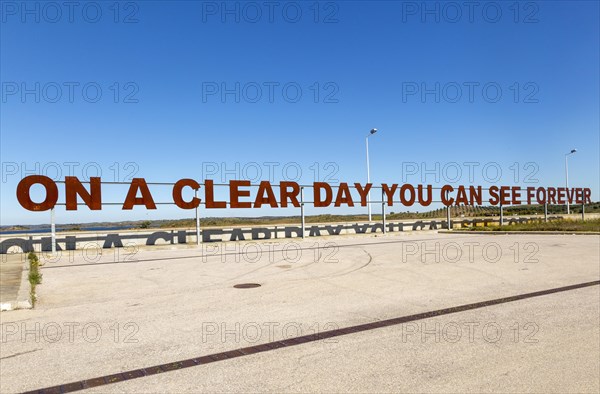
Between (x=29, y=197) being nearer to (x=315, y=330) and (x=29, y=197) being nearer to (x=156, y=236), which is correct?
(x=156, y=236)

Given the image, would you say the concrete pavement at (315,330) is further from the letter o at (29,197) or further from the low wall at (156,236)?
the low wall at (156,236)

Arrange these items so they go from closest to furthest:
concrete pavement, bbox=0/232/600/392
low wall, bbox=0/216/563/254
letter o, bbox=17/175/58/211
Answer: concrete pavement, bbox=0/232/600/392, letter o, bbox=17/175/58/211, low wall, bbox=0/216/563/254

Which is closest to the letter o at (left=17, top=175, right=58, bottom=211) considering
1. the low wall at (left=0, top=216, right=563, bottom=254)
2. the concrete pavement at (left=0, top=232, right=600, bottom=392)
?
the low wall at (left=0, top=216, right=563, bottom=254)

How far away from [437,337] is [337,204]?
2218cm

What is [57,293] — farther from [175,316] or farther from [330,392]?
[330,392]

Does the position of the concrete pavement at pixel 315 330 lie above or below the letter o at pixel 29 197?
below

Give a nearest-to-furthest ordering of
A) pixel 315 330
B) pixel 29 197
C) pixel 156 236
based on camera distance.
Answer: pixel 315 330 → pixel 29 197 → pixel 156 236

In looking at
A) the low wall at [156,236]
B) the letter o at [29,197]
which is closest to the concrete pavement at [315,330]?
the letter o at [29,197]

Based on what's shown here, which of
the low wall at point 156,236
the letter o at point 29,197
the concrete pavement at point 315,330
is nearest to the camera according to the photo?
the concrete pavement at point 315,330

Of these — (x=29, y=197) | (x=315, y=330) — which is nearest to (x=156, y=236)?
(x=29, y=197)

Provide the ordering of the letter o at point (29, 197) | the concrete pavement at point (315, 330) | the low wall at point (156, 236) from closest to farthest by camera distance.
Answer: the concrete pavement at point (315, 330) < the letter o at point (29, 197) < the low wall at point (156, 236)

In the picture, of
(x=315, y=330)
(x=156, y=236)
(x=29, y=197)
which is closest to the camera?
(x=315, y=330)

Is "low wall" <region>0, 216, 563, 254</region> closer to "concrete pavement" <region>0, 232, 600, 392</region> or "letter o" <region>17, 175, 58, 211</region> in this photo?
"letter o" <region>17, 175, 58, 211</region>

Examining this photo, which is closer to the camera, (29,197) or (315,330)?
(315,330)
